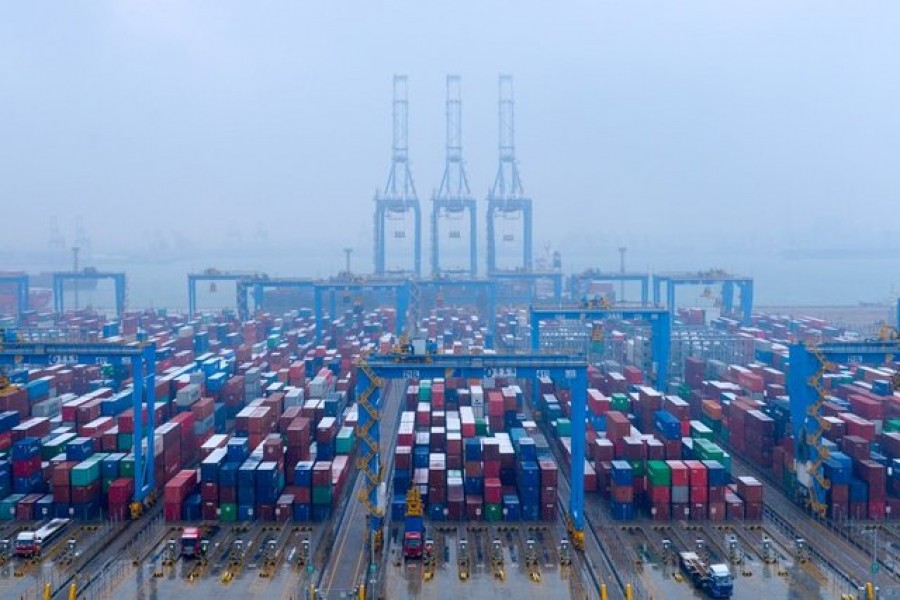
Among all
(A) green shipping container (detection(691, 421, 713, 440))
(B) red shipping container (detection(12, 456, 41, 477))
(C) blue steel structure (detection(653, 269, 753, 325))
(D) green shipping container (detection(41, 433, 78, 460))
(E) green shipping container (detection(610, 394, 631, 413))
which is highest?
(C) blue steel structure (detection(653, 269, 753, 325))

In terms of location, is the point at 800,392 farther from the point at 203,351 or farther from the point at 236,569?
the point at 203,351

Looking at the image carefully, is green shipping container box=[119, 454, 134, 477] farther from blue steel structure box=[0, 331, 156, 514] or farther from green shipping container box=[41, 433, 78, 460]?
green shipping container box=[41, 433, 78, 460]

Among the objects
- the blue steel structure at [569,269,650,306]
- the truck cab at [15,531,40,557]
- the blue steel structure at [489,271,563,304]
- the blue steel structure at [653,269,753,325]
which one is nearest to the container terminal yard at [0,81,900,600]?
the truck cab at [15,531,40,557]

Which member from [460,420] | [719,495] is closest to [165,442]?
[460,420]

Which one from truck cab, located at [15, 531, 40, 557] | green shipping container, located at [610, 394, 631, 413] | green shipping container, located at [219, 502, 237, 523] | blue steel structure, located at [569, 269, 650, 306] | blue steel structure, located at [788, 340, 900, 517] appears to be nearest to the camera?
truck cab, located at [15, 531, 40, 557]

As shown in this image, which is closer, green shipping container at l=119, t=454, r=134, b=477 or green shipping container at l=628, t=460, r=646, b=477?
green shipping container at l=119, t=454, r=134, b=477

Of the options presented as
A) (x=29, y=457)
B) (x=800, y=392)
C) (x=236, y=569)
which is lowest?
(x=236, y=569)
